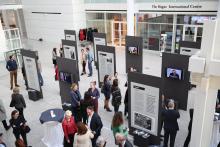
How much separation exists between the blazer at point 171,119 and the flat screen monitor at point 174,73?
8.94ft

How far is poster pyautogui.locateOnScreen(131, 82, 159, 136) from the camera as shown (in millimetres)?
6211

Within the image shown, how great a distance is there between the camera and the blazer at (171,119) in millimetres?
5992

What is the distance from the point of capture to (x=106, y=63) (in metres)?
10.6

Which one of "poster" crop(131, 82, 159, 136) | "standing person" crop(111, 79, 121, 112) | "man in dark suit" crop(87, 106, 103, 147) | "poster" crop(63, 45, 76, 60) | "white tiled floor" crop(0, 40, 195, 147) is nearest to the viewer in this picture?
"man in dark suit" crop(87, 106, 103, 147)

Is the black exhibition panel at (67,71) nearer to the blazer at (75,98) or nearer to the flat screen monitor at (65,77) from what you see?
the flat screen monitor at (65,77)

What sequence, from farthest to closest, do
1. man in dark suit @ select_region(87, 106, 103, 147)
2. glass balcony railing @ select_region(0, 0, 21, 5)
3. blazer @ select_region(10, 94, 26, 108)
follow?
glass balcony railing @ select_region(0, 0, 21, 5)
blazer @ select_region(10, 94, 26, 108)
man in dark suit @ select_region(87, 106, 103, 147)

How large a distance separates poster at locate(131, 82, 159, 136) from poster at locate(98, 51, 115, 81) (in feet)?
12.8

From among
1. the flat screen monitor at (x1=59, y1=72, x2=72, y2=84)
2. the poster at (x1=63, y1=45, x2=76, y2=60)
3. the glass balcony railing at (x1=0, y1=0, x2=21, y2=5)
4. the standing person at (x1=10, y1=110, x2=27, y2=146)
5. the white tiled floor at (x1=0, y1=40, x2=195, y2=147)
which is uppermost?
the glass balcony railing at (x1=0, y1=0, x2=21, y2=5)

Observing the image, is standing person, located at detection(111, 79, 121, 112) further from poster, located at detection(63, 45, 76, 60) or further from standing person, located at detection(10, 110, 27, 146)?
poster, located at detection(63, 45, 76, 60)

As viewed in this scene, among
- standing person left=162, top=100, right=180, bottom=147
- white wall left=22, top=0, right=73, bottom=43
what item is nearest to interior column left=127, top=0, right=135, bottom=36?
white wall left=22, top=0, right=73, bottom=43

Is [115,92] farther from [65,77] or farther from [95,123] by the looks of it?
[95,123]

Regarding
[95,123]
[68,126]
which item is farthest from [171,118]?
[68,126]

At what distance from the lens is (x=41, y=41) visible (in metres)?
25.0

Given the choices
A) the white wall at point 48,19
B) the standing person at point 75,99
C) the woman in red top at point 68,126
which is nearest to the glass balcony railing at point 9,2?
the white wall at point 48,19
